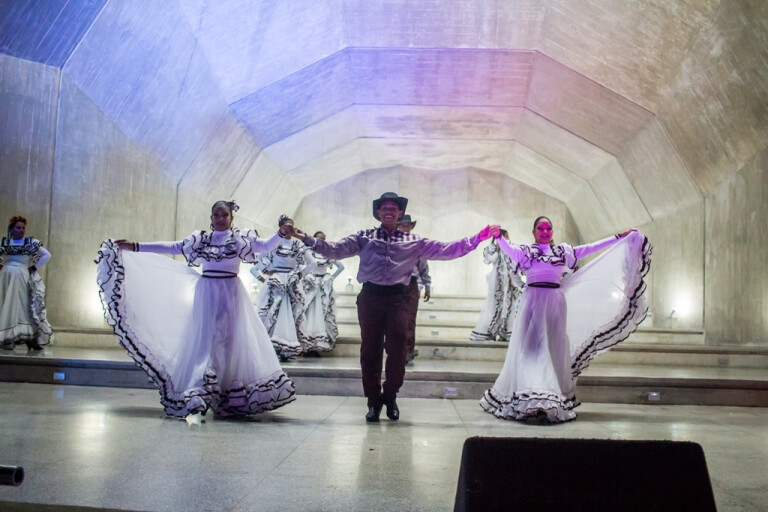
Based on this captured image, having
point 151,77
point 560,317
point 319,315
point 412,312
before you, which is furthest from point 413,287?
point 151,77

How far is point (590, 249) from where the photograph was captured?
6.04 m

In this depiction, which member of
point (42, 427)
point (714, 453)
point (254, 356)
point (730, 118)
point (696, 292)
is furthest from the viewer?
point (696, 292)

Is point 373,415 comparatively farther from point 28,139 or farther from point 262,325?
point 28,139

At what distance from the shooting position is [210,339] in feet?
17.6

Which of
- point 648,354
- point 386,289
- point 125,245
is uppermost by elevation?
point 125,245

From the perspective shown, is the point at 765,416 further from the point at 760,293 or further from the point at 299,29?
the point at 299,29

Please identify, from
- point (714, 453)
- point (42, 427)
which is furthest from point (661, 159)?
point (42, 427)

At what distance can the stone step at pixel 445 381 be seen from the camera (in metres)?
6.89

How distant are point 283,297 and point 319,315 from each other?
947mm

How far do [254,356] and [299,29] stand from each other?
7.29 metres

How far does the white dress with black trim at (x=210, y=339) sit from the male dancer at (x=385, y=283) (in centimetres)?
60

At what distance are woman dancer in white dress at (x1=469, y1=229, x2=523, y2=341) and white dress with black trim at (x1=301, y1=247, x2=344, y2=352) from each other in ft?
7.76

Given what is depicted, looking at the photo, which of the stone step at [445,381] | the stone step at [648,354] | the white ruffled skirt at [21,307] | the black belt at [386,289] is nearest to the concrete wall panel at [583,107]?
the stone step at [648,354]

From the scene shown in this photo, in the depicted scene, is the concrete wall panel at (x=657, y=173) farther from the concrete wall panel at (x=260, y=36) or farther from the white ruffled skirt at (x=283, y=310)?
the white ruffled skirt at (x=283, y=310)
